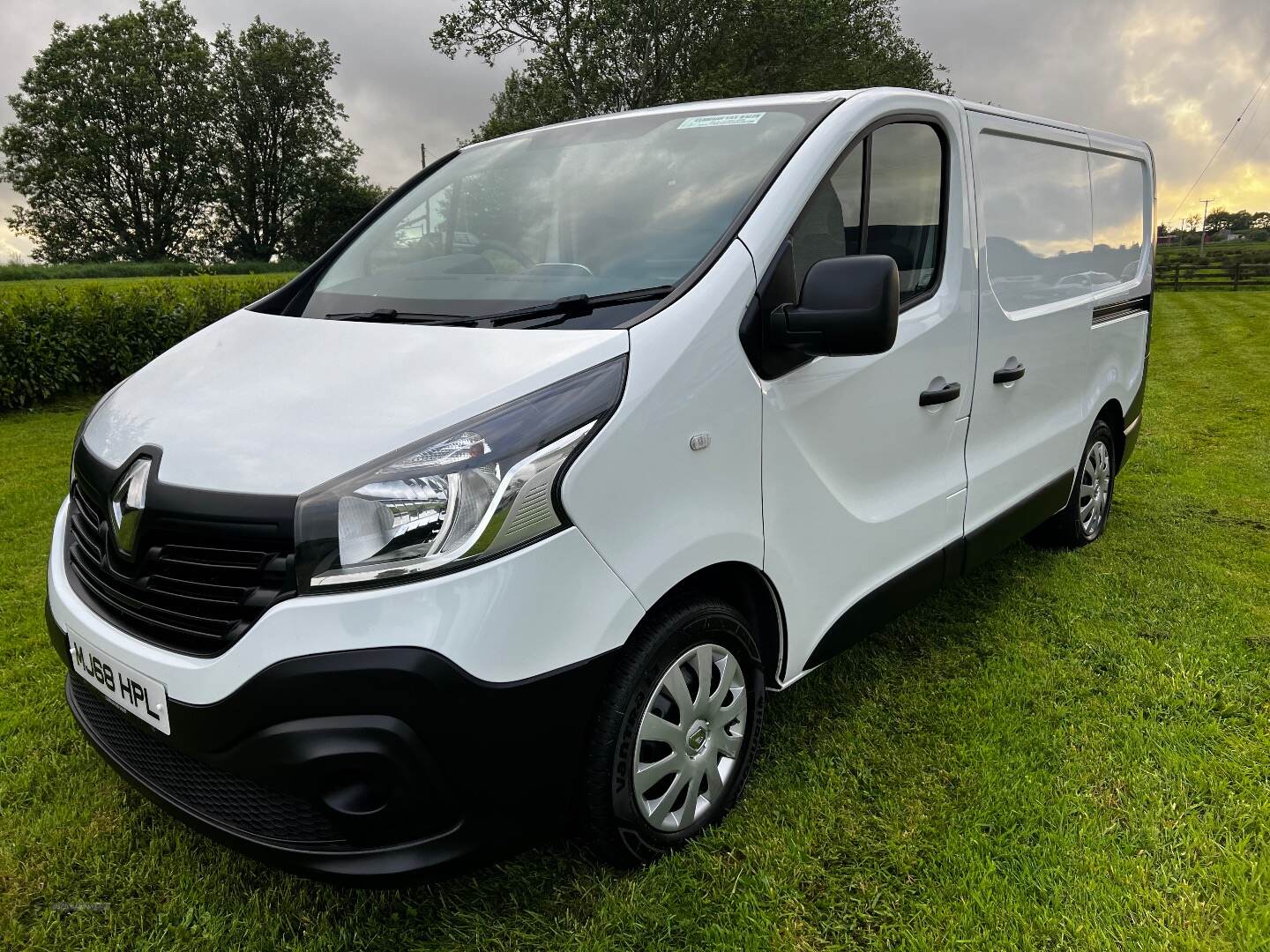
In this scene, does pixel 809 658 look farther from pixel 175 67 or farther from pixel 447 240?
pixel 175 67

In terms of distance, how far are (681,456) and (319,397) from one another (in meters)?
0.80

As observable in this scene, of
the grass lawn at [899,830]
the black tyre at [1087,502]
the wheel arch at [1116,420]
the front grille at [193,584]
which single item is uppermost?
the front grille at [193,584]

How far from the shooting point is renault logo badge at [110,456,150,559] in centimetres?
181

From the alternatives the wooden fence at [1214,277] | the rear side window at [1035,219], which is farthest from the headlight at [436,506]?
the wooden fence at [1214,277]

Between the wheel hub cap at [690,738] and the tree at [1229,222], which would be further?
the tree at [1229,222]

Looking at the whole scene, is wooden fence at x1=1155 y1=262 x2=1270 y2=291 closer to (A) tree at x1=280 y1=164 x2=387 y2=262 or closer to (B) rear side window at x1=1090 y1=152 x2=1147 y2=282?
(B) rear side window at x1=1090 y1=152 x2=1147 y2=282

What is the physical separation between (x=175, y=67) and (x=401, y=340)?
2135 inches

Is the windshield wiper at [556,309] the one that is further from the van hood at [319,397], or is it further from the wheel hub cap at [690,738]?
the wheel hub cap at [690,738]

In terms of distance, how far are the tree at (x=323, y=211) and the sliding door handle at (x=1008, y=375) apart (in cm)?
5367

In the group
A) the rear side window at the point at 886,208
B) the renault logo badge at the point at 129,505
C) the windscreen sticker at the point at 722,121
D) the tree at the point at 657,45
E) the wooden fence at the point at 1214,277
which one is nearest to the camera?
the renault logo badge at the point at 129,505

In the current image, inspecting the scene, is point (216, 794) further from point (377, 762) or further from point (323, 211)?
point (323, 211)

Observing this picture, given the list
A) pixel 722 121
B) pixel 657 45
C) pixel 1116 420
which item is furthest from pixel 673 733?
pixel 657 45

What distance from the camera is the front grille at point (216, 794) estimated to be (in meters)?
1.70

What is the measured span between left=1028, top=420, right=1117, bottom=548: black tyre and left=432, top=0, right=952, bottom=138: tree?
67.6 feet
